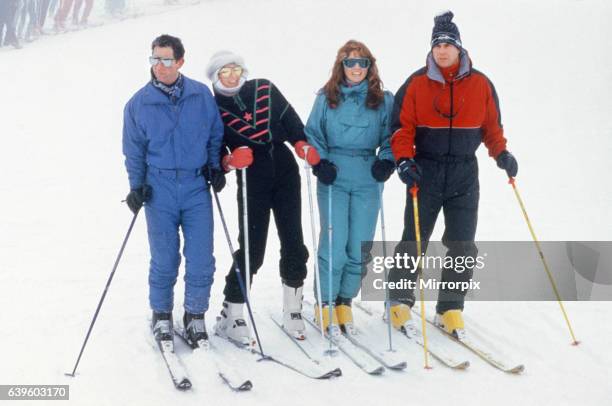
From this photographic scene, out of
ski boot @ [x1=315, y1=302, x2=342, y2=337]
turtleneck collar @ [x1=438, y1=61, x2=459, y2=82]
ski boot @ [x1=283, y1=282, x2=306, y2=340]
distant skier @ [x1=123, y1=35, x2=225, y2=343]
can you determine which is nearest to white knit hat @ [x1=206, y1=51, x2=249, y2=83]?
distant skier @ [x1=123, y1=35, x2=225, y2=343]

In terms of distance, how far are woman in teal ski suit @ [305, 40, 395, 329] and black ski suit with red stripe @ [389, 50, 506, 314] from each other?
16 centimetres

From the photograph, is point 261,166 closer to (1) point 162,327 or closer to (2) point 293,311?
(2) point 293,311

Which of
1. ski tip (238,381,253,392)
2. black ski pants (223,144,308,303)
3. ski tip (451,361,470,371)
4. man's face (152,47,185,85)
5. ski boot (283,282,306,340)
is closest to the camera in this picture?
ski tip (238,381,253,392)

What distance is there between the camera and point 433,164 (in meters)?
4.47

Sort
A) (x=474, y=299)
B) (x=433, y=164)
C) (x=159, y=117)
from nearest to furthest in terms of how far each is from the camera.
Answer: (x=159, y=117)
(x=433, y=164)
(x=474, y=299)

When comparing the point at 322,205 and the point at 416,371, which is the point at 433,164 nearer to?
the point at 322,205

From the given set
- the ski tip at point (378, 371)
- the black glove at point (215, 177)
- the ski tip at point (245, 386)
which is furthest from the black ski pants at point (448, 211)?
the ski tip at point (245, 386)

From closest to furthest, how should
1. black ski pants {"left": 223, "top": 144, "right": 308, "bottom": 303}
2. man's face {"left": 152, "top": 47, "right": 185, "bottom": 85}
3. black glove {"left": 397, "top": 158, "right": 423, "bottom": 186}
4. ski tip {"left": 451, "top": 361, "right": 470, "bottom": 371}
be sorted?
ski tip {"left": 451, "top": 361, "right": 470, "bottom": 371}, man's face {"left": 152, "top": 47, "right": 185, "bottom": 85}, black glove {"left": 397, "top": 158, "right": 423, "bottom": 186}, black ski pants {"left": 223, "top": 144, "right": 308, "bottom": 303}

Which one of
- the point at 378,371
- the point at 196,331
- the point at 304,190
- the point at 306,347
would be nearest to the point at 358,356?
the point at 378,371

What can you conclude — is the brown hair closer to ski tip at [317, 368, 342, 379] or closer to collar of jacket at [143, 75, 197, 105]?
collar of jacket at [143, 75, 197, 105]

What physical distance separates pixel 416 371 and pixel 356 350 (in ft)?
1.42

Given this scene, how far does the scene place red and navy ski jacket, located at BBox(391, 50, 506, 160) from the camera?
437 cm

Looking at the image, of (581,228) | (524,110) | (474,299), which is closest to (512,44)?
(524,110)

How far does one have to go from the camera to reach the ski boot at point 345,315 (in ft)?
15.2
